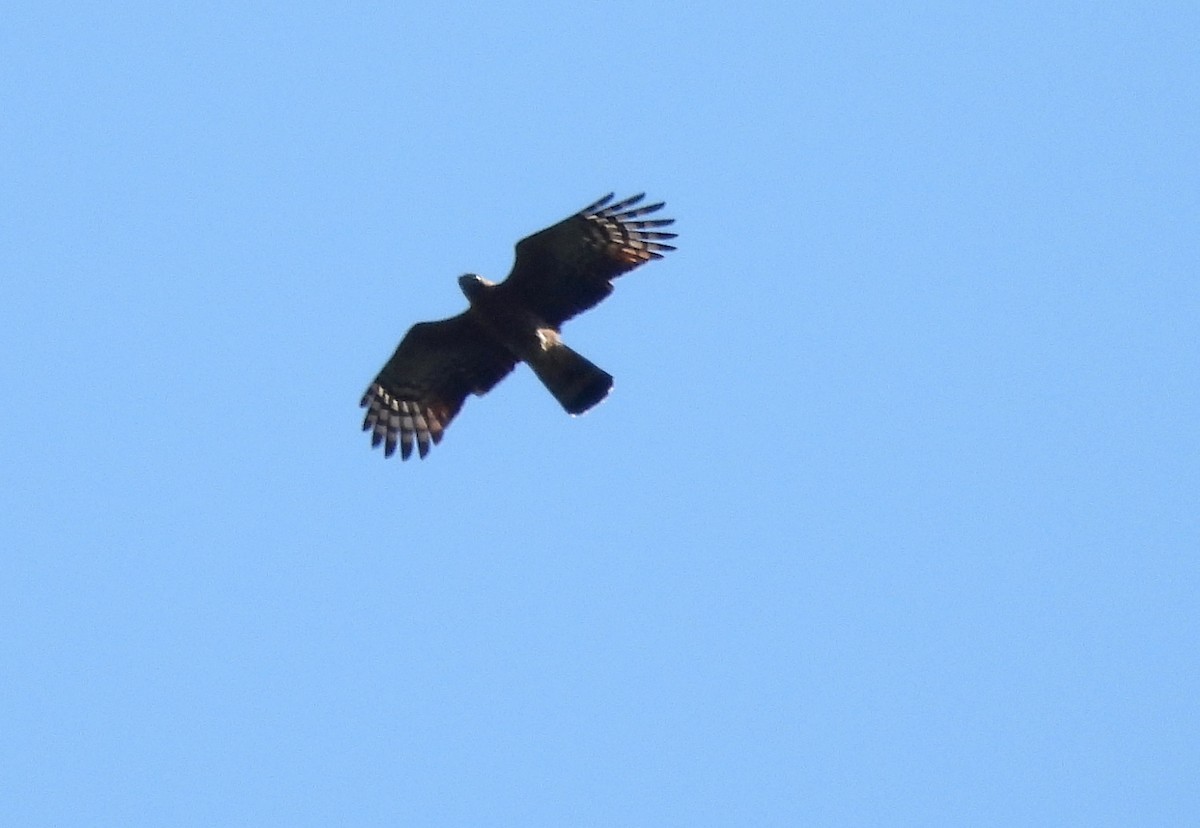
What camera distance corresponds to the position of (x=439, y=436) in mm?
14359

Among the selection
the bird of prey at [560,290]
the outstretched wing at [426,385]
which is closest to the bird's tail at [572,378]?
the bird of prey at [560,290]

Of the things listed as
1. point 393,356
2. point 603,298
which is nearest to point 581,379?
point 603,298

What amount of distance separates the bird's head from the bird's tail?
0.60 meters

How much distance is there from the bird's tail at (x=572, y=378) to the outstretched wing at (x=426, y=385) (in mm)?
674

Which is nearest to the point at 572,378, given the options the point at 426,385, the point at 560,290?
the point at 560,290

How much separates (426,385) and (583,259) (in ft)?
5.41

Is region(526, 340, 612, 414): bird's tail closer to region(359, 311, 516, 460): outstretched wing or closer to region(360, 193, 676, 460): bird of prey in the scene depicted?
region(360, 193, 676, 460): bird of prey

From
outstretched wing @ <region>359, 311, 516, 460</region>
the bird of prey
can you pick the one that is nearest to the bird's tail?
the bird of prey

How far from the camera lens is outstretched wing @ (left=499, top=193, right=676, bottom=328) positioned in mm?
13570

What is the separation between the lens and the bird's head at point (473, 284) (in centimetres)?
1365

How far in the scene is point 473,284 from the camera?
44.8 ft

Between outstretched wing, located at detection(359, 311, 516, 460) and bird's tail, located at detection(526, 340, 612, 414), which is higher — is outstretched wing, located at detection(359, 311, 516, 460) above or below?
above

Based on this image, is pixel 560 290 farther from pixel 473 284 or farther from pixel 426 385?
pixel 426 385

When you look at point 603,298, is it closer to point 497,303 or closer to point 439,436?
point 497,303
